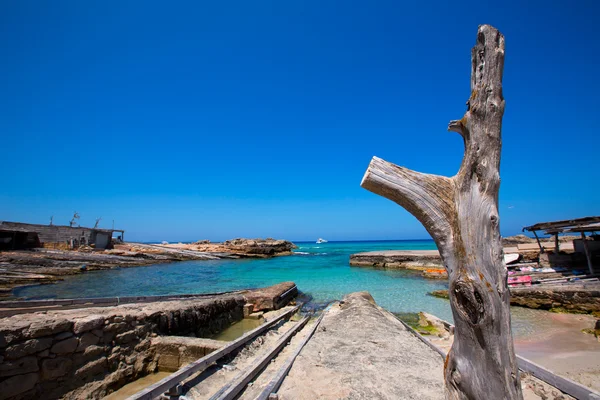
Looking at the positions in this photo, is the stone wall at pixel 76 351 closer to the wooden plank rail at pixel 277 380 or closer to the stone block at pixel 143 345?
the stone block at pixel 143 345

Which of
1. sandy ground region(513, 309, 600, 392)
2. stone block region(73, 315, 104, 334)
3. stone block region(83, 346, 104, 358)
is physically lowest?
sandy ground region(513, 309, 600, 392)

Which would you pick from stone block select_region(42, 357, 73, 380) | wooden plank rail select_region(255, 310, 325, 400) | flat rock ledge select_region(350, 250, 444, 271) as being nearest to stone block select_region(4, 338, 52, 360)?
stone block select_region(42, 357, 73, 380)

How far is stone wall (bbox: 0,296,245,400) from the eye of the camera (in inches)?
165

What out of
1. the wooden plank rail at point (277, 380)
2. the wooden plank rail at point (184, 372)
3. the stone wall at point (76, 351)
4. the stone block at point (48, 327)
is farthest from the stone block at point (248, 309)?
the stone block at point (48, 327)

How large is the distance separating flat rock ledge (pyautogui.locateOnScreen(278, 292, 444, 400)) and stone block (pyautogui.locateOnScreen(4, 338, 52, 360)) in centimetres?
369

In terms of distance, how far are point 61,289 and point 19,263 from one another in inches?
391

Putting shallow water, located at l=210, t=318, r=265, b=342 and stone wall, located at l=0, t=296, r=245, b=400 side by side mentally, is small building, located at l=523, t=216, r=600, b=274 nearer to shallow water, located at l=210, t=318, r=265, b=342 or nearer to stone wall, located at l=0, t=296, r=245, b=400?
shallow water, located at l=210, t=318, r=265, b=342

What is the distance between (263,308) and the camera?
38.9 ft

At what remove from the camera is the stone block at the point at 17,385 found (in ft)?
13.1

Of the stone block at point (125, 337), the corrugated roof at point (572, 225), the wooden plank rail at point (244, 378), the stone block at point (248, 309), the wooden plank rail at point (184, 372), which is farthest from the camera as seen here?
the corrugated roof at point (572, 225)

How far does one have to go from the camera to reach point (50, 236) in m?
32.9

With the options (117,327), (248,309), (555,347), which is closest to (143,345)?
(117,327)

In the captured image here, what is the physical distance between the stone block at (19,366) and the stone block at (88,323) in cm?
62

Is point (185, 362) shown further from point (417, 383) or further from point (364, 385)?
point (417, 383)
